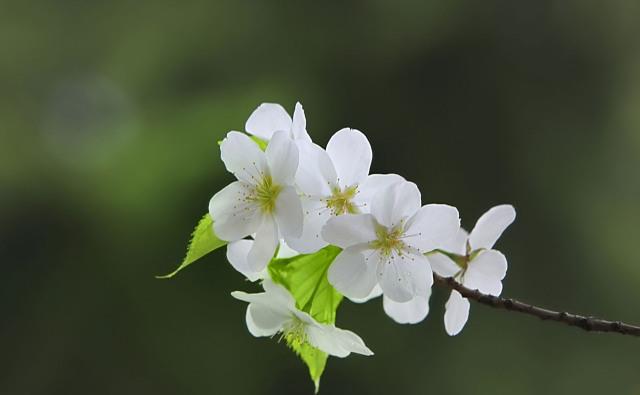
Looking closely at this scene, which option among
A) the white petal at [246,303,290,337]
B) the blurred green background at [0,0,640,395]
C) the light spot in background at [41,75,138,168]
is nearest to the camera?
the white petal at [246,303,290,337]

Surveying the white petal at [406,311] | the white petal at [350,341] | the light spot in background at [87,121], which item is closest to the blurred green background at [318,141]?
the light spot in background at [87,121]

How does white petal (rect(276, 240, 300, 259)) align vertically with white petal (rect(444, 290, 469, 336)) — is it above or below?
above

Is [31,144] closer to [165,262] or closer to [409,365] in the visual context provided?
[165,262]

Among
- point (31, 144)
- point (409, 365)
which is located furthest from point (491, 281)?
point (31, 144)

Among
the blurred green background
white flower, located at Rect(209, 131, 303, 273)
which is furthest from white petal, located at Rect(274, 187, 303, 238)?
the blurred green background

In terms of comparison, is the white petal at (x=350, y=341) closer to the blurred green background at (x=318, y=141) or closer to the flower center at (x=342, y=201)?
the flower center at (x=342, y=201)

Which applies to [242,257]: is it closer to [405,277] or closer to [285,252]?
[285,252]

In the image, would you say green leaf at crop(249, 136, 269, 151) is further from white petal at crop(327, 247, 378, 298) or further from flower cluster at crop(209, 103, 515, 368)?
white petal at crop(327, 247, 378, 298)

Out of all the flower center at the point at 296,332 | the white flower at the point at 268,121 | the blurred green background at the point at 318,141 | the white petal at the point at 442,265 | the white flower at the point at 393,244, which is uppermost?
the white flower at the point at 268,121

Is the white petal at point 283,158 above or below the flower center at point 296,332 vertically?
above
